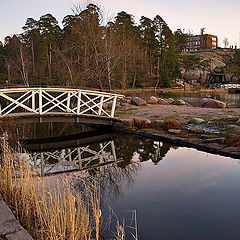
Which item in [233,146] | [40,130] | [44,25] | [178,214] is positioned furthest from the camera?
[44,25]

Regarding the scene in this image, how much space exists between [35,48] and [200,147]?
40944 mm

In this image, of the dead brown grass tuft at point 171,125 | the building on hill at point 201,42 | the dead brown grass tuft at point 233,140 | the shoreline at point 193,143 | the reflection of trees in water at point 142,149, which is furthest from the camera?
the building on hill at point 201,42

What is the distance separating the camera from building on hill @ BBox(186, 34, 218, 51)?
277 feet

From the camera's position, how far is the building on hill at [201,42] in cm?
8438

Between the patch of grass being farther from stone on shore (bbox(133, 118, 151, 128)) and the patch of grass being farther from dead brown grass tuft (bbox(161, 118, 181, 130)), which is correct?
stone on shore (bbox(133, 118, 151, 128))

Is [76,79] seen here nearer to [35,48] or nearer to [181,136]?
[181,136]

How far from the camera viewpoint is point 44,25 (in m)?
41.1

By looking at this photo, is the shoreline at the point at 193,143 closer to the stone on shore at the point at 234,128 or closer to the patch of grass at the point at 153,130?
the patch of grass at the point at 153,130

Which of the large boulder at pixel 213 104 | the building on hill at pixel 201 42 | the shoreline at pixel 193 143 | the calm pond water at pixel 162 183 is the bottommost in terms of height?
the calm pond water at pixel 162 183

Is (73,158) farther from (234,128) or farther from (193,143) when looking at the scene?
(234,128)

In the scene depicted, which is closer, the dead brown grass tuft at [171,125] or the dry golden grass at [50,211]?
the dry golden grass at [50,211]

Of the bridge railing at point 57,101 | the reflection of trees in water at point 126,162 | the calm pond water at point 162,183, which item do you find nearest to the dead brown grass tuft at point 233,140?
the calm pond water at point 162,183

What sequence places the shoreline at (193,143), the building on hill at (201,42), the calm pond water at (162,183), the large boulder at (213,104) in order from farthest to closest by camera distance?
1. the building on hill at (201,42)
2. the large boulder at (213,104)
3. the shoreline at (193,143)
4. the calm pond water at (162,183)

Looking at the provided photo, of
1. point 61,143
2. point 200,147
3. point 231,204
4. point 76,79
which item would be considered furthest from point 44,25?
point 231,204
